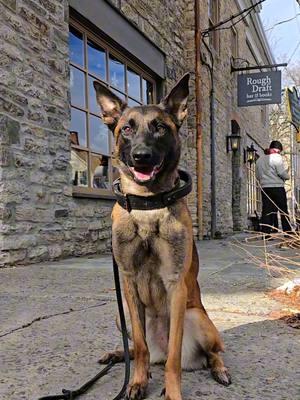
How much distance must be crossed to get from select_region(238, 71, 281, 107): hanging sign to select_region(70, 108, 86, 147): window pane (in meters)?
7.36

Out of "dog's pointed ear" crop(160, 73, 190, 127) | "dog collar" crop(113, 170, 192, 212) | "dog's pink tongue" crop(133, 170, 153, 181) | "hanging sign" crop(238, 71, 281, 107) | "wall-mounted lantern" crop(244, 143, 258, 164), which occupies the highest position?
"hanging sign" crop(238, 71, 281, 107)

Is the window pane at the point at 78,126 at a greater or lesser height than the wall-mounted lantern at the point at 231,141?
lesser

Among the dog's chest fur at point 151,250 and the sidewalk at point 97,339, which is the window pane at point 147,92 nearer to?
the sidewalk at point 97,339

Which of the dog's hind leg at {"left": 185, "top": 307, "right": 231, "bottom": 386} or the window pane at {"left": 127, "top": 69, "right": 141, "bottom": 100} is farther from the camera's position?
the window pane at {"left": 127, "top": 69, "right": 141, "bottom": 100}

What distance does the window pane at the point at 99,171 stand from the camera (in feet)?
23.2

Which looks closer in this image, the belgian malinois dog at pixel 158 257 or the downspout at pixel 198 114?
the belgian malinois dog at pixel 158 257

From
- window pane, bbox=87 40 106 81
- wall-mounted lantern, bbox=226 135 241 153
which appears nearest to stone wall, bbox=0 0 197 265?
window pane, bbox=87 40 106 81

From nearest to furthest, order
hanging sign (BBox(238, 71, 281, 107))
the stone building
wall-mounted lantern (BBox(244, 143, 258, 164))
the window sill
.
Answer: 1. the stone building
2. the window sill
3. hanging sign (BBox(238, 71, 281, 107))
4. wall-mounted lantern (BBox(244, 143, 258, 164))

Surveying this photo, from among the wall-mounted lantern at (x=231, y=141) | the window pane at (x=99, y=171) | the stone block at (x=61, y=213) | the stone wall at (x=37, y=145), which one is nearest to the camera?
the stone wall at (x=37, y=145)

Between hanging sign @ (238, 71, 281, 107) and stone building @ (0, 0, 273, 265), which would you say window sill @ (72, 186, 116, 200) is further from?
hanging sign @ (238, 71, 281, 107)

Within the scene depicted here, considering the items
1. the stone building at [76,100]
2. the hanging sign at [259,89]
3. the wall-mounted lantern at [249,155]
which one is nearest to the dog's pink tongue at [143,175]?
the stone building at [76,100]

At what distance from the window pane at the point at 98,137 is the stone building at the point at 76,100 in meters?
0.02

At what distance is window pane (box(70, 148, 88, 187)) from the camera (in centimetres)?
652

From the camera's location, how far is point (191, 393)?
1920 mm
